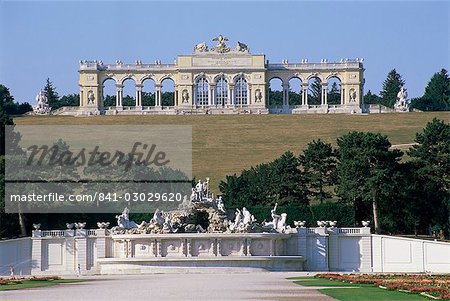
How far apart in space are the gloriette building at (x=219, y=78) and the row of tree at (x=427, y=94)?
47.3 feet

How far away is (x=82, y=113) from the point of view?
11531 centimetres

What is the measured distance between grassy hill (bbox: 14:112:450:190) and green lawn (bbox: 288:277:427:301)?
1491 inches

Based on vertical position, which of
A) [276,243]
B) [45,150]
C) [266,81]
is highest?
[266,81]

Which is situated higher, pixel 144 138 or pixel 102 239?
pixel 144 138

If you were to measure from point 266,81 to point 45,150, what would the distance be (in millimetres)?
51739

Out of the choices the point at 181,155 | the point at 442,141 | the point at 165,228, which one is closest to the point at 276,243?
the point at 165,228

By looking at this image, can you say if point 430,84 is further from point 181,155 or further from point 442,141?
point 442,141

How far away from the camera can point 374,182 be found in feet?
197

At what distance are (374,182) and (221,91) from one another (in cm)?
6133

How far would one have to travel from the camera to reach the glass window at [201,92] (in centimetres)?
12021

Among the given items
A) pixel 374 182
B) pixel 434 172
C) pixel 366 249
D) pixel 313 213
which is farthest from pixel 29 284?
pixel 434 172

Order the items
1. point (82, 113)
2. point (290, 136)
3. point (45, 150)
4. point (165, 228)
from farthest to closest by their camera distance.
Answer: point (82, 113) → point (290, 136) → point (45, 150) → point (165, 228)

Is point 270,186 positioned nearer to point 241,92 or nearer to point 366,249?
point 366,249

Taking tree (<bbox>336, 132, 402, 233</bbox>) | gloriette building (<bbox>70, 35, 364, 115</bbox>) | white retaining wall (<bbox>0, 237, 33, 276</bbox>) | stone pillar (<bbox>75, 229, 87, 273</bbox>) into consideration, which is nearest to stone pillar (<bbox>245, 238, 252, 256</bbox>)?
stone pillar (<bbox>75, 229, 87, 273</bbox>)
